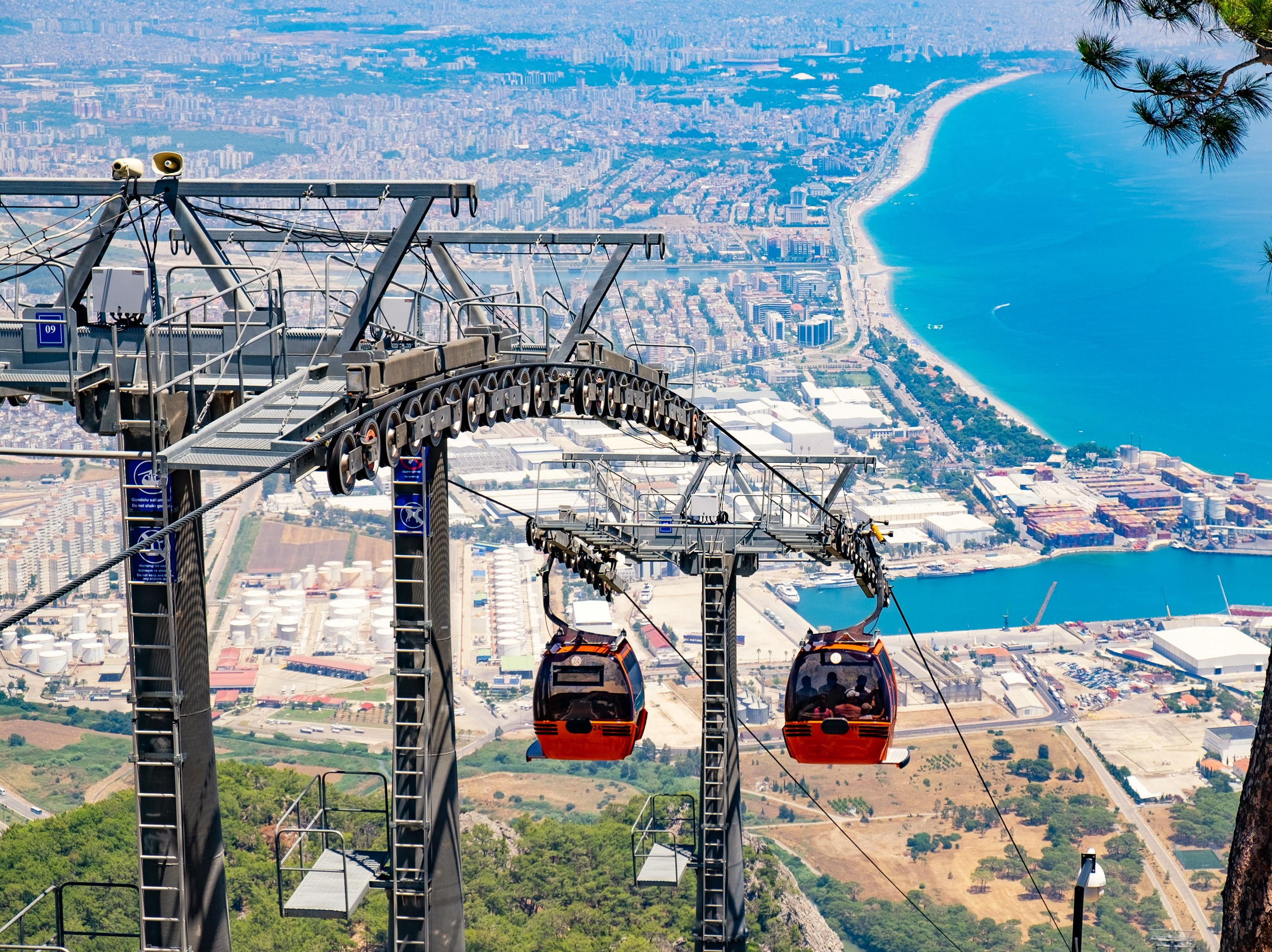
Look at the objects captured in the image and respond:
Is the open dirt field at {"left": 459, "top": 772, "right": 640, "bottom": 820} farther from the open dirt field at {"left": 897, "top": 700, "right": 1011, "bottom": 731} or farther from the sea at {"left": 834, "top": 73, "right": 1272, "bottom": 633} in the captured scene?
the sea at {"left": 834, "top": 73, "right": 1272, "bottom": 633}

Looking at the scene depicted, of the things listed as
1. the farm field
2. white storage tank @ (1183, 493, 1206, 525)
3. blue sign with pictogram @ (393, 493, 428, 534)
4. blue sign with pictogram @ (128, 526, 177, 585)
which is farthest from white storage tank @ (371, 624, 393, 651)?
blue sign with pictogram @ (128, 526, 177, 585)

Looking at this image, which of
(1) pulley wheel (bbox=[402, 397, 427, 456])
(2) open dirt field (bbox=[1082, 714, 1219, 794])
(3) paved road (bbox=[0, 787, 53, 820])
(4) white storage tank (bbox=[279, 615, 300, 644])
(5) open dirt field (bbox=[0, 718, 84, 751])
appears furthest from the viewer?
(4) white storage tank (bbox=[279, 615, 300, 644])

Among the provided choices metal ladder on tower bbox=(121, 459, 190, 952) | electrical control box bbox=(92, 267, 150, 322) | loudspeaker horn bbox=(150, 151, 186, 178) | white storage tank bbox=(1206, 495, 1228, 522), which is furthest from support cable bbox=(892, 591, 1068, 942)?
white storage tank bbox=(1206, 495, 1228, 522)

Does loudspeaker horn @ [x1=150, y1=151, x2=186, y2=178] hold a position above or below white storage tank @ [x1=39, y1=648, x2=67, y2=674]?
above

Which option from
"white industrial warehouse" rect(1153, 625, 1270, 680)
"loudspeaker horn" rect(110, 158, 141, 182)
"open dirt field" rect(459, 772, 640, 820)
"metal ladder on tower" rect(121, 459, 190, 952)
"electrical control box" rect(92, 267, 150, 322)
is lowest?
"white industrial warehouse" rect(1153, 625, 1270, 680)

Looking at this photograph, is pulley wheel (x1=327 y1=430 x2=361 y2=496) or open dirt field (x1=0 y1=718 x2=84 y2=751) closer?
pulley wheel (x1=327 y1=430 x2=361 y2=496)

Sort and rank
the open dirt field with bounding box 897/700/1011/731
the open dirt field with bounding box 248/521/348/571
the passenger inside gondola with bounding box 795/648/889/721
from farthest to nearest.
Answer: the open dirt field with bounding box 248/521/348/571, the open dirt field with bounding box 897/700/1011/731, the passenger inside gondola with bounding box 795/648/889/721

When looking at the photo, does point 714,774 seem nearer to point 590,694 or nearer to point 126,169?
point 590,694

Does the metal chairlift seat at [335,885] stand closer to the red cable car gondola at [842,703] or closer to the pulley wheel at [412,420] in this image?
the pulley wheel at [412,420]

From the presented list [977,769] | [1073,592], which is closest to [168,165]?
[977,769]
